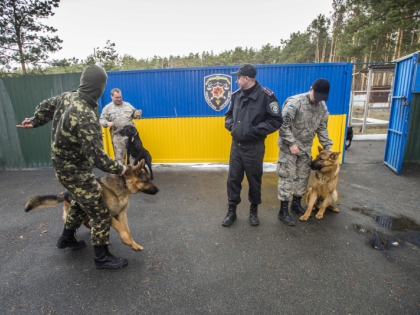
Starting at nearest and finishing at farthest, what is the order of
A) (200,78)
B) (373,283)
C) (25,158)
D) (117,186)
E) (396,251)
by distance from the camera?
1. (373,283)
2. (117,186)
3. (396,251)
4. (200,78)
5. (25,158)

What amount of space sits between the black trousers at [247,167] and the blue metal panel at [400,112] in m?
4.15

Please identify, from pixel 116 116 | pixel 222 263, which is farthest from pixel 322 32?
pixel 222 263

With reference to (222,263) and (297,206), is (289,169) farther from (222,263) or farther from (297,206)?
(222,263)

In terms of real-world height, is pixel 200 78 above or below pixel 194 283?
above

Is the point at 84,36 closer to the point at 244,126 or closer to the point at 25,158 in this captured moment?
the point at 25,158

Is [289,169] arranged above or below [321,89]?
below

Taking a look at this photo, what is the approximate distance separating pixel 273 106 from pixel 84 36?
19474 mm

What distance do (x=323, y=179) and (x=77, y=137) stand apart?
3.20m

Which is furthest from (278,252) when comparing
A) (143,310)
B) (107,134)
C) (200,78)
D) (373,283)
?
(107,134)

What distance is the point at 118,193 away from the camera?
253 cm

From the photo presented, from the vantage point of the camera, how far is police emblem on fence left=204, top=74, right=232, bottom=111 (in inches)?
229

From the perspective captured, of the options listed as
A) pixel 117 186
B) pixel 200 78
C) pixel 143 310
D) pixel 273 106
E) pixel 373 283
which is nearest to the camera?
pixel 143 310

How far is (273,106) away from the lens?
3057 mm

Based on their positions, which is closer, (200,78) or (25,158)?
(200,78)
